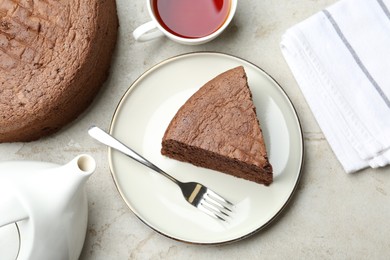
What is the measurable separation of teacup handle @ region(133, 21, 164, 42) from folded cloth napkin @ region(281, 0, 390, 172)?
1.54ft

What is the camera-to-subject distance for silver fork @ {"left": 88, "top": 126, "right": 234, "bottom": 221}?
201cm

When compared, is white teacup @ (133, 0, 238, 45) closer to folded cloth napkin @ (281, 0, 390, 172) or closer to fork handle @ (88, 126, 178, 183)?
folded cloth napkin @ (281, 0, 390, 172)

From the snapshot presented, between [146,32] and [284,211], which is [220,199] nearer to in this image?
[284,211]

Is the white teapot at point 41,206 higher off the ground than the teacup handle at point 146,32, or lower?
lower

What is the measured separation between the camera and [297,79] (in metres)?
2.13

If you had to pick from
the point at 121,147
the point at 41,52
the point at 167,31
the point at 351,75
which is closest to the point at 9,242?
the point at 121,147

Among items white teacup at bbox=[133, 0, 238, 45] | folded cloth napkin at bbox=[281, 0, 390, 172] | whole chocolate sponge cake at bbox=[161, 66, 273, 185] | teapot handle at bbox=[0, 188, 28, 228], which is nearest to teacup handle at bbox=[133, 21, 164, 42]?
white teacup at bbox=[133, 0, 238, 45]

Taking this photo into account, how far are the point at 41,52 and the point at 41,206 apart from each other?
0.52 m

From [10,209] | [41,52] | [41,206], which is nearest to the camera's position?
[10,209]

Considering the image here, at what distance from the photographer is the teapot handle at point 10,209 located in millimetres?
1529

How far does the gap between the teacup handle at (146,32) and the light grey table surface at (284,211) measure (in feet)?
0.47

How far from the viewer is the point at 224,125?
193 cm

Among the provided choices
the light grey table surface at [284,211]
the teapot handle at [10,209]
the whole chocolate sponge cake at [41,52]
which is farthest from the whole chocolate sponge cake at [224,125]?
the teapot handle at [10,209]

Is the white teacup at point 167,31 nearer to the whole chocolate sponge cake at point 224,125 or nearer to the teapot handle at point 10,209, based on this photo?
the whole chocolate sponge cake at point 224,125
